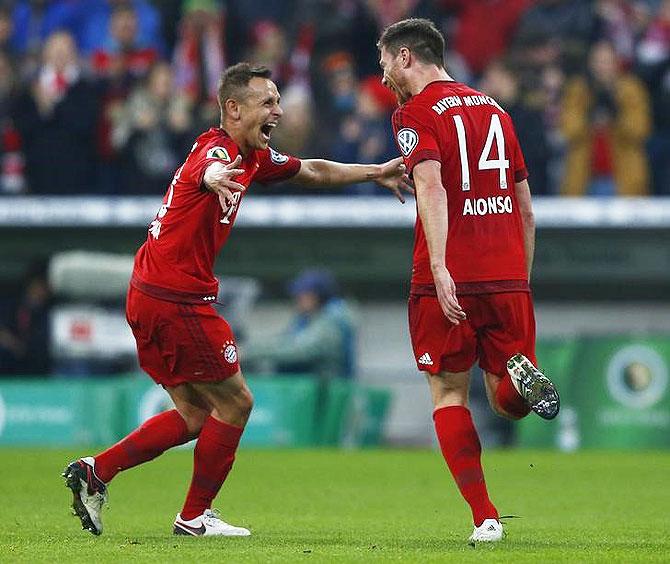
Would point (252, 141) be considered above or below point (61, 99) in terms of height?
below

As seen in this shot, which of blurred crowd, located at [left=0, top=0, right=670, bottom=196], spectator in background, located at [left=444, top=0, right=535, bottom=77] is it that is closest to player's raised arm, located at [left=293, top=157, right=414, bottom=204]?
blurred crowd, located at [left=0, top=0, right=670, bottom=196]

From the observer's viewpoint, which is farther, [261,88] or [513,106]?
[513,106]

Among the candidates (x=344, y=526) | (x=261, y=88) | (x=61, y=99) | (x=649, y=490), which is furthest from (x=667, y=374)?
(x=261, y=88)

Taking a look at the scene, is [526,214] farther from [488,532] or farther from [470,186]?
[488,532]

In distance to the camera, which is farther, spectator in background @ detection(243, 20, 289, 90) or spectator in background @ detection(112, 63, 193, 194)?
spectator in background @ detection(243, 20, 289, 90)

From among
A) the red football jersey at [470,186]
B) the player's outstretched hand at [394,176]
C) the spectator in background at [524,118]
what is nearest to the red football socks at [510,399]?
the red football jersey at [470,186]

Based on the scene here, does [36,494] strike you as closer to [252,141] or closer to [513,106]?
[252,141]

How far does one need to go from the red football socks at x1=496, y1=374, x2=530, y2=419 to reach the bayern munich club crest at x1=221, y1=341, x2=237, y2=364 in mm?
1261

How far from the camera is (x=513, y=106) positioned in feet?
58.8

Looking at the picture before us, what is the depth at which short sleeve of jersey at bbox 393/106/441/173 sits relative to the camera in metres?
7.44

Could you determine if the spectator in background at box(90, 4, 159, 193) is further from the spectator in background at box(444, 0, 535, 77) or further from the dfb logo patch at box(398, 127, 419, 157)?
the dfb logo patch at box(398, 127, 419, 157)

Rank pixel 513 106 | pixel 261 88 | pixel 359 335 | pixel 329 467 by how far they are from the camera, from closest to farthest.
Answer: pixel 261 88 < pixel 329 467 < pixel 513 106 < pixel 359 335

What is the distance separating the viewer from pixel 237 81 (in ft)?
26.1

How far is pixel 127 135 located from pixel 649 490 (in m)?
9.07
